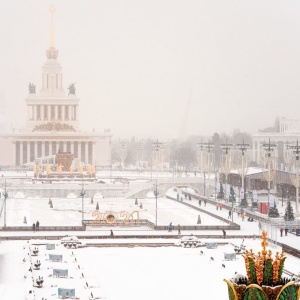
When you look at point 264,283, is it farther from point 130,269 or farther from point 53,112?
point 53,112

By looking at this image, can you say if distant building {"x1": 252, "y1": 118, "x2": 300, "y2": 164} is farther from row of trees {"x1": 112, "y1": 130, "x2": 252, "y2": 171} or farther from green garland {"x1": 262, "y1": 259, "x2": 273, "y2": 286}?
green garland {"x1": 262, "y1": 259, "x2": 273, "y2": 286}

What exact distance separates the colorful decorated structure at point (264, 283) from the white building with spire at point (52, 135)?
68973 millimetres

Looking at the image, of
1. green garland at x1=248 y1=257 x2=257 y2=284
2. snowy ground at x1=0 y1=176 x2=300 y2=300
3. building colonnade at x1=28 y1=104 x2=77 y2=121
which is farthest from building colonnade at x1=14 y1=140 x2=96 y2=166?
green garland at x1=248 y1=257 x2=257 y2=284

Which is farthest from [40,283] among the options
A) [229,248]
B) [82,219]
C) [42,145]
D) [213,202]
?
[42,145]

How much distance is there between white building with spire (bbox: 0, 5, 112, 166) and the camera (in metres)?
77.8

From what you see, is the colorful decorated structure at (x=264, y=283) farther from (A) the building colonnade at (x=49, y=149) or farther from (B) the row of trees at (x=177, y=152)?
(A) the building colonnade at (x=49, y=149)

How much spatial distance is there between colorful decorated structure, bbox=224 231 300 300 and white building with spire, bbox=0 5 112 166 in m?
69.0

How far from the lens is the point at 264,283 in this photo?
24.3 feet

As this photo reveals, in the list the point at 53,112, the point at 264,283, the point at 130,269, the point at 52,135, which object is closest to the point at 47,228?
the point at 130,269

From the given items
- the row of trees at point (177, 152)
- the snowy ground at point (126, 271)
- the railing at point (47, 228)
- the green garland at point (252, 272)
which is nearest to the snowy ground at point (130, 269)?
the snowy ground at point (126, 271)

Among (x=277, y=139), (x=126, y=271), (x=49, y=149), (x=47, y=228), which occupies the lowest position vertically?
(x=126, y=271)

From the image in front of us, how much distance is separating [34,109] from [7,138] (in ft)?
14.4

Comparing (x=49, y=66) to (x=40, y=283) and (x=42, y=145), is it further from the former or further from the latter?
(x=40, y=283)

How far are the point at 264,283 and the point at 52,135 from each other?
7056cm
